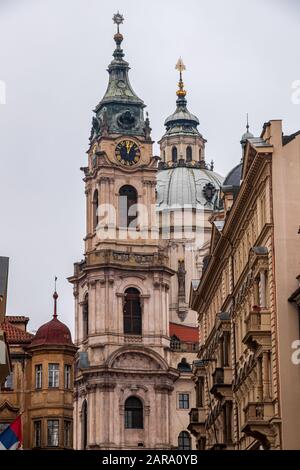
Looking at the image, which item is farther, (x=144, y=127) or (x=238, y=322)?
(x=144, y=127)

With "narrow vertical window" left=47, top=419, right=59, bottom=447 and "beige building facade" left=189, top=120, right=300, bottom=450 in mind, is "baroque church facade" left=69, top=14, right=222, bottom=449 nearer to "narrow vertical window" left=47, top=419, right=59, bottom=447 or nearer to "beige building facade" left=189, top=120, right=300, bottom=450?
"narrow vertical window" left=47, top=419, right=59, bottom=447

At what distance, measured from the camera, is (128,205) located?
5022 inches

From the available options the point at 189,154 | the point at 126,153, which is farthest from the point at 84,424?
the point at 189,154

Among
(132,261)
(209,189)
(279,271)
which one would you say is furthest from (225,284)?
(209,189)

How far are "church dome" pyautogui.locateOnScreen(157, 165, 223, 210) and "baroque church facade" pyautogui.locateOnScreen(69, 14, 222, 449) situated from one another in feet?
51.6

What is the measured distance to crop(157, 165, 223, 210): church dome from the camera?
148 meters

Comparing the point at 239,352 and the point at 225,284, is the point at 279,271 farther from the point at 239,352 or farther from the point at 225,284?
the point at 225,284

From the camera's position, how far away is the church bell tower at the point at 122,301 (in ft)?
400

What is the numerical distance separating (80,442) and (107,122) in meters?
26.7

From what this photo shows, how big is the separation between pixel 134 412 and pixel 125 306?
8533mm

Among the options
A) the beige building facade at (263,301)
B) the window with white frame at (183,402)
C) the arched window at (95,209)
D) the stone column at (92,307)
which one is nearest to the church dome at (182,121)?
the arched window at (95,209)

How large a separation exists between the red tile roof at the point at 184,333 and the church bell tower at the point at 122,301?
7.90 m

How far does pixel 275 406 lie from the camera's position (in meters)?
57.2

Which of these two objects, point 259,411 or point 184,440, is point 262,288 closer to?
point 259,411
